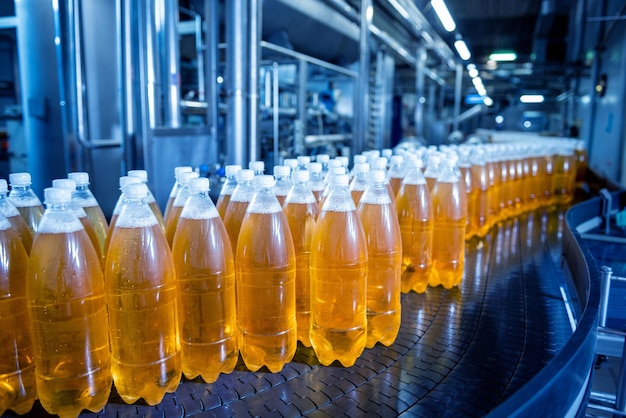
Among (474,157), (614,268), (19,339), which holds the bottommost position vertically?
(614,268)

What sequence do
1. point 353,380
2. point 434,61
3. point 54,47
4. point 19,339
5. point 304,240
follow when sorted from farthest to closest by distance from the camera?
point 434,61 < point 54,47 < point 304,240 < point 353,380 < point 19,339

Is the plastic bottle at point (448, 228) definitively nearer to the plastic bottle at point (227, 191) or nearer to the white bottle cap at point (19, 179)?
the plastic bottle at point (227, 191)

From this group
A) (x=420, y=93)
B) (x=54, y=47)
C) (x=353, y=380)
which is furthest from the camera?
(x=420, y=93)

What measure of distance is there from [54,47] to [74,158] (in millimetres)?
844

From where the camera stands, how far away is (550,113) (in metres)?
18.5

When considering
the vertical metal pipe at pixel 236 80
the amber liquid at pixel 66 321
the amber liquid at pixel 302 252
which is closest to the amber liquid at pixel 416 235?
the amber liquid at pixel 302 252

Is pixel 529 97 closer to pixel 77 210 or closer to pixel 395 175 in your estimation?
pixel 395 175

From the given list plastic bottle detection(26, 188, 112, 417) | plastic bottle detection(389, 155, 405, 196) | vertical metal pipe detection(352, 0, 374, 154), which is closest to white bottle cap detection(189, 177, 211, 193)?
plastic bottle detection(26, 188, 112, 417)

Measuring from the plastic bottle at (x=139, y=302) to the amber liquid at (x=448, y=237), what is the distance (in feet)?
3.15

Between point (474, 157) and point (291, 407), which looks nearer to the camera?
point (291, 407)

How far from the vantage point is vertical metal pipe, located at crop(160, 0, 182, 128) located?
325cm

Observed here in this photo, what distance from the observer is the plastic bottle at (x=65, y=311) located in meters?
0.76

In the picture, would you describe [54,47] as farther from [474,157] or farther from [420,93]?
[420,93]

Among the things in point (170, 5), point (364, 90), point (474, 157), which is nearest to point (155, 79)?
point (170, 5)
